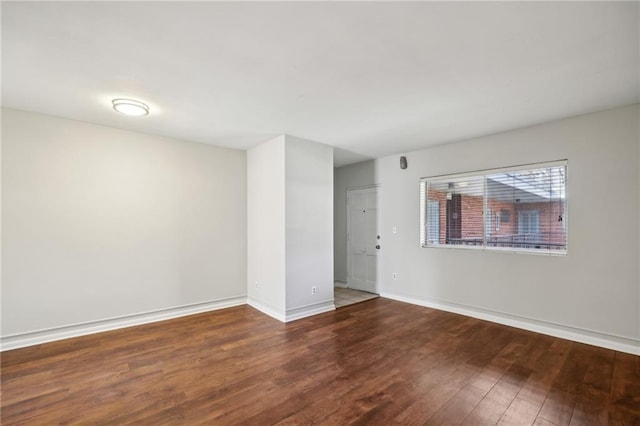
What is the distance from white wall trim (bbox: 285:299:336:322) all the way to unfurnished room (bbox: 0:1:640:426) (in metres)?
0.05

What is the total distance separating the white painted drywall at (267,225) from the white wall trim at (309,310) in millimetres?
144

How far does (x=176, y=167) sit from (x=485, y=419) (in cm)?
468

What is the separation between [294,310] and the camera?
4172 mm

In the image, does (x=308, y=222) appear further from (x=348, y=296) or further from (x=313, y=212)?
(x=348, y=296)

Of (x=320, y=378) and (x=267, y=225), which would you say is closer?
(x=320, y=378)

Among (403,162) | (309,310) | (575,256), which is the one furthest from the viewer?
(403,162)

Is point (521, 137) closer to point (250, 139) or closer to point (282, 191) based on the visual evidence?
point (282, 191)

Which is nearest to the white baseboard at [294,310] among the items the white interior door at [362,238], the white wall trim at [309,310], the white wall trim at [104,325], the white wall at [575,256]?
the white wall trim at [309,310]

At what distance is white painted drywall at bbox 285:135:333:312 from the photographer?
418 cm

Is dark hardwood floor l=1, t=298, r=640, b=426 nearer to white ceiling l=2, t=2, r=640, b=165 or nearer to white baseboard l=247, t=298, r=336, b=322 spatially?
white baseboard l=247, t=298, r=336, b=322

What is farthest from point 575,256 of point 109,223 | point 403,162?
point 109,223

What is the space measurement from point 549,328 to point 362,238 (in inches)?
128

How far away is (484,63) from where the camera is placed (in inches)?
88.7

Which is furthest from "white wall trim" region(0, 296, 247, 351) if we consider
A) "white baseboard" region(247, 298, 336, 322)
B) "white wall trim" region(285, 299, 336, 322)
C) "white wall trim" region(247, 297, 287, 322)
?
"white wall trim" region(285, 299, 336, 322)
